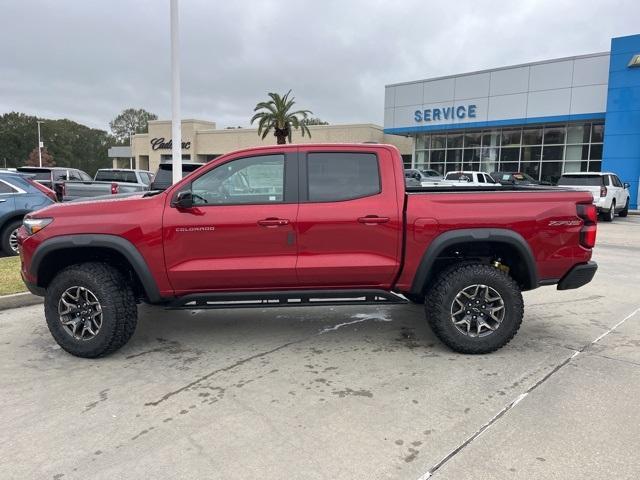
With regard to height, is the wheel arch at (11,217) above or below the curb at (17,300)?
above

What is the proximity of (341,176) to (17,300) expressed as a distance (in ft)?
14.7

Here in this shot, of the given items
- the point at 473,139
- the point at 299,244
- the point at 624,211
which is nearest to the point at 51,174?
the point at 299,244

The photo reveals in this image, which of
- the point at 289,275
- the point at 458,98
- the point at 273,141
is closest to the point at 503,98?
the point at 458,98

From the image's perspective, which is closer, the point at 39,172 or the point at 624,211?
the point at 39,172

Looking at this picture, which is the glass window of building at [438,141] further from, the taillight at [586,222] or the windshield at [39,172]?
the taillight at [586,222]

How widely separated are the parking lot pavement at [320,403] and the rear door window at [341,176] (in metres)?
1.45

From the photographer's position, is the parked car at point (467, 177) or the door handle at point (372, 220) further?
the parked car at point (467, 177)

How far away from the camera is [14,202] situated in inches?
357

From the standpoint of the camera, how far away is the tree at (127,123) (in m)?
120

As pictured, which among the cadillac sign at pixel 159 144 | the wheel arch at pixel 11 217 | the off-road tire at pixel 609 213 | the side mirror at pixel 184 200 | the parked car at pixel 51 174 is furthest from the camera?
the cadillac sign at pixel 159 144

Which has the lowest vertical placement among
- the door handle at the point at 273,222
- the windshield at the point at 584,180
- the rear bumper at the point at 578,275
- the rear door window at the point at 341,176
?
the rear bumper at the point at 578,275

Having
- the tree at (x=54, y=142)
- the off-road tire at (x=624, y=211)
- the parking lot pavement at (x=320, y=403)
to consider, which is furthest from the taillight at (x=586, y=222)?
the tree at (x=54, y=142)

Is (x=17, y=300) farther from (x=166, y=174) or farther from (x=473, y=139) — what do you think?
(x=473, y=139)

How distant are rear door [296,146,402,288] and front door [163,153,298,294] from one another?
0.14 m
